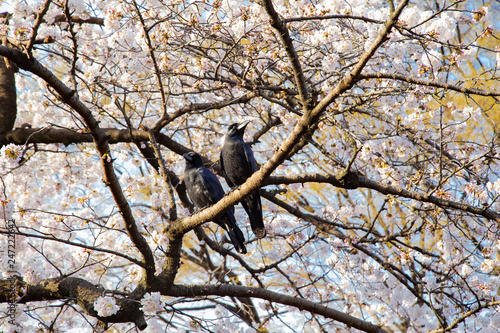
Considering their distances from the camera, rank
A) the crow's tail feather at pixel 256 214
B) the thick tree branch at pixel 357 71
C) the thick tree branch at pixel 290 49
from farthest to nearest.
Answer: the crow's tail feather at pixel 256 214 < the thick tree branch at pixel 290 49 < the thick tree branch at pixel 357 71

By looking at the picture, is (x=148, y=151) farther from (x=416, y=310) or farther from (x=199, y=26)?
(x=416, y=310)

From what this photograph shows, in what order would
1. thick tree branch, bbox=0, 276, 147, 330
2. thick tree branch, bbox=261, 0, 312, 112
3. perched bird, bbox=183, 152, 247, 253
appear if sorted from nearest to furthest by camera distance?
thick tree branch, bbox=261, 0, 312, 112, thick tree branch, bbox=0, 276, 147, 330, perched bird, bbox=183, 152, 247, 253

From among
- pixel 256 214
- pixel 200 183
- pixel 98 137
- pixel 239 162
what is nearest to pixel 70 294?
pixel 98 137

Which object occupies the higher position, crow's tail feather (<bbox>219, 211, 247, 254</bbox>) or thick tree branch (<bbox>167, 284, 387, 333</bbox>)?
crow's tail feather (<bbox>219, 211, 247, 254</bbox>)

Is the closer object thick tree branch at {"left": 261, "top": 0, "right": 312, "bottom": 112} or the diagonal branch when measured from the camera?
thick tree branch at {"left": 261, "top": 0, "right": 312, "bottom": 112}

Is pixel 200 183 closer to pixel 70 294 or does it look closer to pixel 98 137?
pixel 70 294

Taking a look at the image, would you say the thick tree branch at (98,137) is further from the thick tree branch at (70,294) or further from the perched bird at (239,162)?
the perched bird at (239,162)

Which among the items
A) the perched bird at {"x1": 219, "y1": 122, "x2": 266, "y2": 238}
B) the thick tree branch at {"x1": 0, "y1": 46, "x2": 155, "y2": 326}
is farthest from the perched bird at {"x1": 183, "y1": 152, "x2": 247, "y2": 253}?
the thick tree branch at {"x1": 0, "y1": 46, "x2": 155, "y2": 326}

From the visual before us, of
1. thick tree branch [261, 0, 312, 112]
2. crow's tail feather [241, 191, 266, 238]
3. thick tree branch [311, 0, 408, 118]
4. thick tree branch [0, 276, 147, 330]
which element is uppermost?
crow's tail feather [241, 191, 266, 238]

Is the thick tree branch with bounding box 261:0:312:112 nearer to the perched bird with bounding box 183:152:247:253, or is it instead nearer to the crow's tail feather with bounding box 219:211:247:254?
the crow's tail feather with bounding box 219:211:247:254

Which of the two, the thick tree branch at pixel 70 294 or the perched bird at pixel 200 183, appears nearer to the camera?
the thick tree branch at pixel 70 294

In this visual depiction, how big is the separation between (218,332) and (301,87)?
134 inches

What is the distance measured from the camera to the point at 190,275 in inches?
371

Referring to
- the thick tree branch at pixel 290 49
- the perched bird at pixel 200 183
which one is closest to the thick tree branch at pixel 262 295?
the perched bird at pixel 200 183
